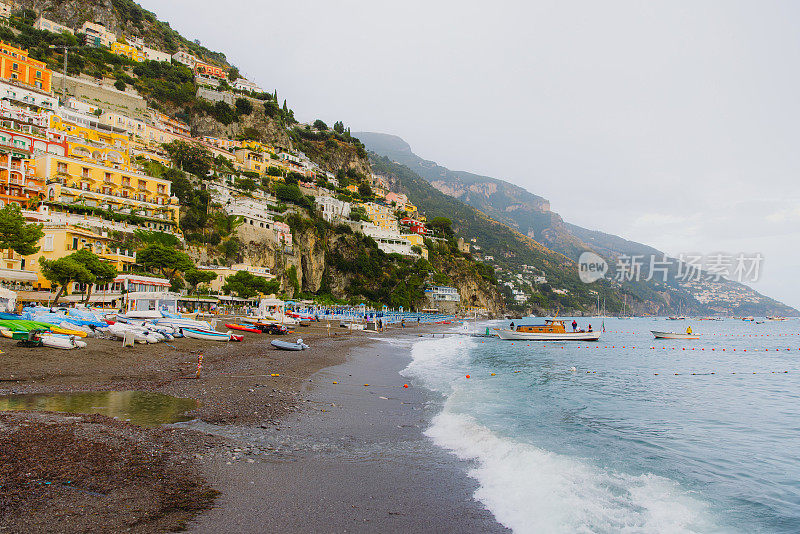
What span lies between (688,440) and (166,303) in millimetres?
40524

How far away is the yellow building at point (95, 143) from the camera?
173 feet

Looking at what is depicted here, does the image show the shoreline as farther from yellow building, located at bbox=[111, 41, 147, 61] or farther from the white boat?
yellow building, located at bbox=[111, 41, 147, 61]

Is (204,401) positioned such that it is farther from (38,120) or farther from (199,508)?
(38,120)

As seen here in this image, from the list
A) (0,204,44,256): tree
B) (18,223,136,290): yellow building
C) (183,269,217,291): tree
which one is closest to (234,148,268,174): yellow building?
(183,269,217,291): tree

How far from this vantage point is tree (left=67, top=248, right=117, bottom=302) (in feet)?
100

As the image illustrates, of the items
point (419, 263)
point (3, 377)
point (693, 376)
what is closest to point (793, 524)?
point (3, 377)

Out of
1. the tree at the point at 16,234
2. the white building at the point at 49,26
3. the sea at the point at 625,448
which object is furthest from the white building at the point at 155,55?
the sea at the point at 625,448

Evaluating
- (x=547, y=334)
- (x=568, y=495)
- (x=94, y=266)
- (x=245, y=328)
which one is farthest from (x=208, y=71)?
(x=568, y=495)

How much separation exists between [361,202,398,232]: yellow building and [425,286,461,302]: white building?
17002 mm

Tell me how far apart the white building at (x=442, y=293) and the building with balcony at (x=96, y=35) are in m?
83.6

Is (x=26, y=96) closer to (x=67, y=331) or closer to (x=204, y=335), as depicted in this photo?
(x=204, y=335)

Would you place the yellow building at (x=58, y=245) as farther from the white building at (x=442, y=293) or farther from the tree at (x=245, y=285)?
the white building at (x=442, y=293)

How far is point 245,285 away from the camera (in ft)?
168

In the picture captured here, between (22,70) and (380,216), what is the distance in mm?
66641
